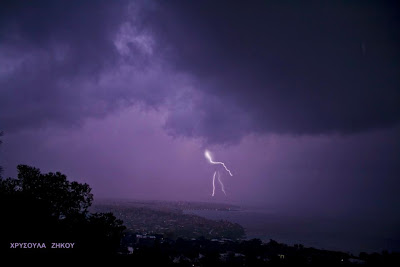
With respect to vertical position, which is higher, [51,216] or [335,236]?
[51,216]

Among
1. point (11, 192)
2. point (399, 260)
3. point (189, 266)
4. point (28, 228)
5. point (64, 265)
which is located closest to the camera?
point (64, 265)

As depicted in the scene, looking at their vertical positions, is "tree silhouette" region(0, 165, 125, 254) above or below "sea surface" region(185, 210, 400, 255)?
above

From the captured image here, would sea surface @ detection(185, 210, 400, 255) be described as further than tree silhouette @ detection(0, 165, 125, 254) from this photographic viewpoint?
Yes

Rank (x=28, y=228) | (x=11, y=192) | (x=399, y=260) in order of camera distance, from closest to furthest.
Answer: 1. (x=28, y=228)
2. (x=11, y=192)
3. (x=399, y=260)

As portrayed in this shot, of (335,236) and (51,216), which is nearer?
(51,216)

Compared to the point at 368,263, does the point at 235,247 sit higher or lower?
lower

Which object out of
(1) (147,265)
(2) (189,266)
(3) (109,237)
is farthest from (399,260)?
(3) (109,237)

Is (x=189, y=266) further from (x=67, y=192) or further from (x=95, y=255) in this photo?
(x=67, y=192)

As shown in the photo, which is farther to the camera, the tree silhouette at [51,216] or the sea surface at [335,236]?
the sea surface at [335,236]
